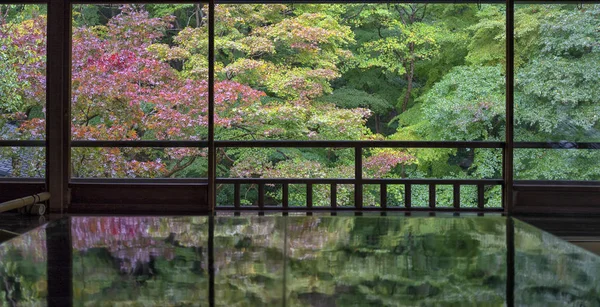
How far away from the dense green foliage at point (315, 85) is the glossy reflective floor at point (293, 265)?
6.16 m

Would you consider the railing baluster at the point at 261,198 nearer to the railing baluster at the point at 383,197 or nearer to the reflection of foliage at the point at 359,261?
the railing baluster at the point at 383,197

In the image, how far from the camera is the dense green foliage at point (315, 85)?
8.02m

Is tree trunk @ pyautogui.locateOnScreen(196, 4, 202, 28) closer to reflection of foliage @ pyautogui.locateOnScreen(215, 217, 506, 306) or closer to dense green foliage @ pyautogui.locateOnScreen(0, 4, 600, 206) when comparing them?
dense green foliage @ pyautogui.locateOnScreen(0, 4, 600, 206)

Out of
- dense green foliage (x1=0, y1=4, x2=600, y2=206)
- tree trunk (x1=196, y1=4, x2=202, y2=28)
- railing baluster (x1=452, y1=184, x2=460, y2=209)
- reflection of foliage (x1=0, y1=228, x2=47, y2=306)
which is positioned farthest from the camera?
tree trunk (x1=196, y1=4, x2=202, y2=28)

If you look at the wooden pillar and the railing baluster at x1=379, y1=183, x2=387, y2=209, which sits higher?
the wooden pillar

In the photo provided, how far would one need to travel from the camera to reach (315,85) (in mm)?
8875

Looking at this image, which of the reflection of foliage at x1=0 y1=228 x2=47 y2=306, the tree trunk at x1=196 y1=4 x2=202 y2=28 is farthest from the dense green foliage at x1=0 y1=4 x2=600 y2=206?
the reflection of foliage at x1=0 y1=228 x2=47 y2=306

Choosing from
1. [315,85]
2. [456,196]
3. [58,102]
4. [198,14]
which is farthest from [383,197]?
[198,14]

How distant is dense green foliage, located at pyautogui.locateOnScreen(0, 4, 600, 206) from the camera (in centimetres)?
802

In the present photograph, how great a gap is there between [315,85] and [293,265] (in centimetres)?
779

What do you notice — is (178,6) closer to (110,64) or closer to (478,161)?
(110,64)

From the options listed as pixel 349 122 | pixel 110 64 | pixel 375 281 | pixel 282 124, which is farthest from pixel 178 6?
pixel 375 281

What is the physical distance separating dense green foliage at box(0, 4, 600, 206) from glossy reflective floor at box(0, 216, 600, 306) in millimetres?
6163

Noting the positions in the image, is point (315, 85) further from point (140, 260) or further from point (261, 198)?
point (140, 260)
